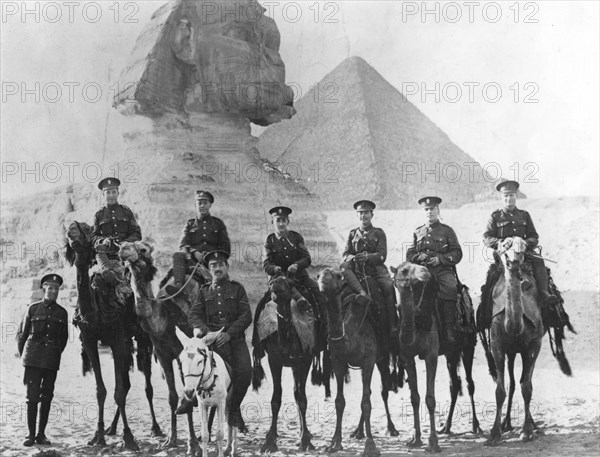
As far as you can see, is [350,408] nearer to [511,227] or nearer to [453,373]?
[453,373]

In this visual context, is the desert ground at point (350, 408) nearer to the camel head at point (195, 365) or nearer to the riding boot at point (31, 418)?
the riding boot at point (31, 418)

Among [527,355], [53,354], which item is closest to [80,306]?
[53,354]

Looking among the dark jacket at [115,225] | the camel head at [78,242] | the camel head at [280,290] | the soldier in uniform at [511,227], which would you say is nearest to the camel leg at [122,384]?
the camel head at [78,242]

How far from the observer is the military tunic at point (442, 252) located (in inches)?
408

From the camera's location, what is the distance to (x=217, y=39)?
1734 cm

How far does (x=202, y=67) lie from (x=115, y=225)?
711 cm

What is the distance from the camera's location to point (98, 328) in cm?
1032

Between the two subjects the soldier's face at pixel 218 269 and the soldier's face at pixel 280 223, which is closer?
the soldier's face at pixel 218 269

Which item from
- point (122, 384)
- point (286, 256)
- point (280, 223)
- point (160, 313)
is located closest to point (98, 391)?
point (122, 384)

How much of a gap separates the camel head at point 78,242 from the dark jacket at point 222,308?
1427 mm

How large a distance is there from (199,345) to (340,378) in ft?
6.34

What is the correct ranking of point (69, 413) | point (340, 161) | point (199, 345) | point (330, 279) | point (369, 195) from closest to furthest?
point (199, 345), point (330, 279), point (69, 413), point (369, 195), point (340, 161)

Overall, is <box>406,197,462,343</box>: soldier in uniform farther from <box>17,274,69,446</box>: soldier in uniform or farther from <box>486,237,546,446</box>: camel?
<box>17,274,69,446</box>: soldier in uniform

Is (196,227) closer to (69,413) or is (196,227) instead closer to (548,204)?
(69,413)
